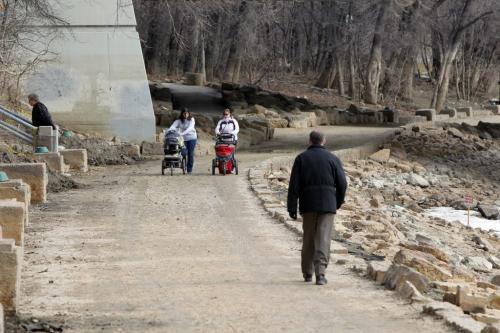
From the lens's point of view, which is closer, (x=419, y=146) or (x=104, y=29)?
(x=104, y=29)

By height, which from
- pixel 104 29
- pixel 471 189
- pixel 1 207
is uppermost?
pixel 104 29

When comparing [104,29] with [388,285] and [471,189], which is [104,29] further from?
[388,285]

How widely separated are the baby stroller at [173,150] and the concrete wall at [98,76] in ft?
26.2

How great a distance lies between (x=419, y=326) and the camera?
10.1 m

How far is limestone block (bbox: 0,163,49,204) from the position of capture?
19125mm

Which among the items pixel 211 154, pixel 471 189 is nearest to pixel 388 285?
pixel 211 154

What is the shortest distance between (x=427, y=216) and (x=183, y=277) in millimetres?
16709

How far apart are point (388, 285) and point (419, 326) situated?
81.4 inches

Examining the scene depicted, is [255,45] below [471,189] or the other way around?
the other way around

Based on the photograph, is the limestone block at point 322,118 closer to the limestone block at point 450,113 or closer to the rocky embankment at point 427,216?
the rocky embankment at point 427,216

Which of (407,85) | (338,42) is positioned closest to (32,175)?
(338,42)

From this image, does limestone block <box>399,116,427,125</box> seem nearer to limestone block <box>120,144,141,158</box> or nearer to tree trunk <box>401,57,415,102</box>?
tree trunk <box>401,57,415,102</box>

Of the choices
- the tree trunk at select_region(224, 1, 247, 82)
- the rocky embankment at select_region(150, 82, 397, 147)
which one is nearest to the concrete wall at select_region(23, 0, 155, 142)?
the rocky embankment at select_region(150, 82, 397, 147)

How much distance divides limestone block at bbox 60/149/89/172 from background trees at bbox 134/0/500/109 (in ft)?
53.7
